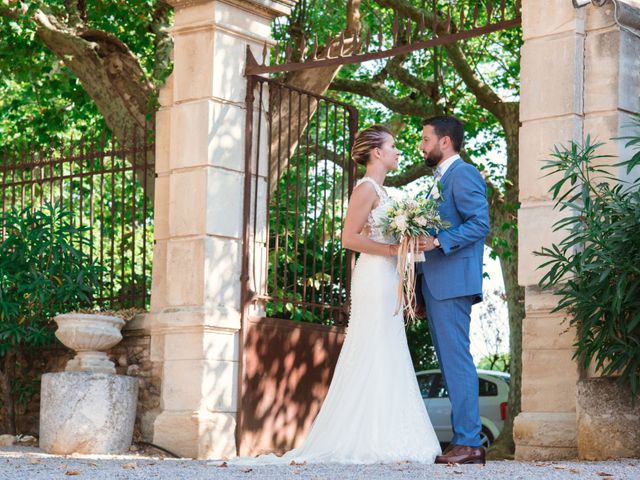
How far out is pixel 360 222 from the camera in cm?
707

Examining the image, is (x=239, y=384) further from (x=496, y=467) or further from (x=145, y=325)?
(x=496, y=467)

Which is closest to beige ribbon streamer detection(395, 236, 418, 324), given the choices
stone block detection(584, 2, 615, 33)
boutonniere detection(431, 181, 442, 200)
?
boutonniere detection(431, 181, 442, 200)

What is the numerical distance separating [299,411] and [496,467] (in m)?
3.52

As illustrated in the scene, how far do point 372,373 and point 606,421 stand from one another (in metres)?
1.39

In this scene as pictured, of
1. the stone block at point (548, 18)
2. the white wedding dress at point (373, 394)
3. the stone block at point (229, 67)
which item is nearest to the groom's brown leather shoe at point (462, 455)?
the white wedding dress at point (373, 394)

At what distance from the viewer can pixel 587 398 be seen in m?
6.60

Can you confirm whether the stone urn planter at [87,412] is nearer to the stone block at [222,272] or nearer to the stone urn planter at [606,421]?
the stone block at [222,272]

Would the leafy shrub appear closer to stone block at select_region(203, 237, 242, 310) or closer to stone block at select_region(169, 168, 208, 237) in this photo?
stone block at select_region(169, 168, 208, 237)

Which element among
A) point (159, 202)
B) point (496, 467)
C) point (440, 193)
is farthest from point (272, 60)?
point (496, 467)

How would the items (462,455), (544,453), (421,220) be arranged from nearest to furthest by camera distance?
1. (462,455)
2. (421,220)
3. (544,453)

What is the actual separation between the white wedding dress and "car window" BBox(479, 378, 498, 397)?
929cm

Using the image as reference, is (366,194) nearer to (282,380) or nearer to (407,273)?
(407,273)

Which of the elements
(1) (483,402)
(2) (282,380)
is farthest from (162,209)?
(1) (483,402)

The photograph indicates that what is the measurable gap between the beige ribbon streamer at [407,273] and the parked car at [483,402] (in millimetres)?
8668
